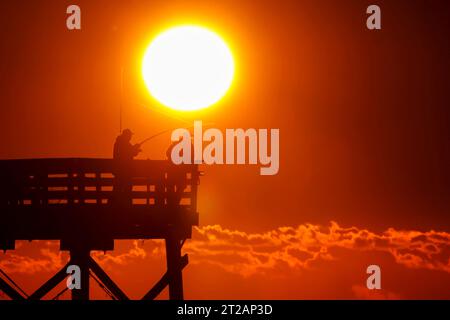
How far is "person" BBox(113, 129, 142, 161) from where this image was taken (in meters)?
26.4

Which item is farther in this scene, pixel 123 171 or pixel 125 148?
pixel 125 148

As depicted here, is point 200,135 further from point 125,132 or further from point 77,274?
point 77,274

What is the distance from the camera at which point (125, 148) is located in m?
26.5

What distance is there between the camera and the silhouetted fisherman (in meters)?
26.2

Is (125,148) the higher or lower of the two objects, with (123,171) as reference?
higher

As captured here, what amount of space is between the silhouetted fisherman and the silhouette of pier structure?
0.08 feet

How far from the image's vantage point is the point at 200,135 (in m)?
28.6

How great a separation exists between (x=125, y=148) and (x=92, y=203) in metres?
1.52
